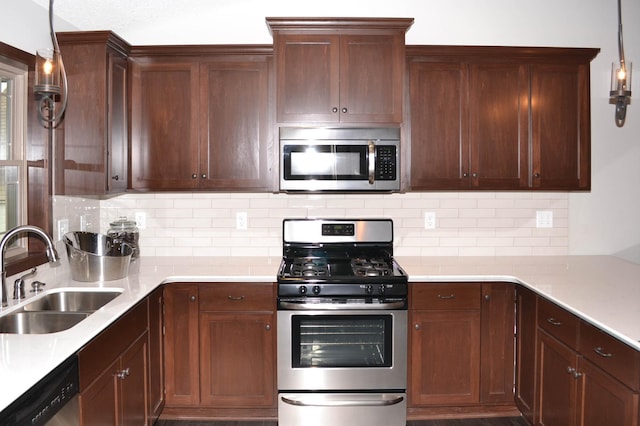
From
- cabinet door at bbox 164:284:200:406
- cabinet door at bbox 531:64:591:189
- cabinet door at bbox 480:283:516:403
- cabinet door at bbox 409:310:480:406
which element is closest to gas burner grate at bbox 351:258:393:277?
cabinet door at bbox 409:310:480:406

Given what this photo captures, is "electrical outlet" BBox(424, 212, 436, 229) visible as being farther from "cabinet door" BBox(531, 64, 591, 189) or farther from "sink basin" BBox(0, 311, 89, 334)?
"sink basin" BBox(0, 311, 89, 334)

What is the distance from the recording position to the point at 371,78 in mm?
3166

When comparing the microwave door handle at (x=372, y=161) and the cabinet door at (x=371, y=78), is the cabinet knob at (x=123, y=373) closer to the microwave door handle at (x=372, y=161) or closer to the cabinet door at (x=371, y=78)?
the microwave door handle at (x=372, y=161)

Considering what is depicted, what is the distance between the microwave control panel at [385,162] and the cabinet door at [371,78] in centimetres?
17

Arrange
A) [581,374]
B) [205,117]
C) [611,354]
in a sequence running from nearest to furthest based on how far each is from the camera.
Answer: [611,354] → [581,374] → [205,117]

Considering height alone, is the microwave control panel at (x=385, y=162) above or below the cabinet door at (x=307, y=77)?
below

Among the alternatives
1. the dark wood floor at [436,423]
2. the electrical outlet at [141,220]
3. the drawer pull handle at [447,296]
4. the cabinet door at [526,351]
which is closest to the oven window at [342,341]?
the drawer pull handle at [447,296]

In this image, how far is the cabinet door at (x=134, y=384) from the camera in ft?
7.59

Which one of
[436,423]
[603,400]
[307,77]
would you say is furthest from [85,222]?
[603,400]

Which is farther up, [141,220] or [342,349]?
[141,220]

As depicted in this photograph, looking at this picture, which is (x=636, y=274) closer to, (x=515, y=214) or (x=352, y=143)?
(x=515, y=214)

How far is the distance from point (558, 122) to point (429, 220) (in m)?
1.01

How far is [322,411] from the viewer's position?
2928mm

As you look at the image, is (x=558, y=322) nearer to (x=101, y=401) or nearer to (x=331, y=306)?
(x=331, y=306)
